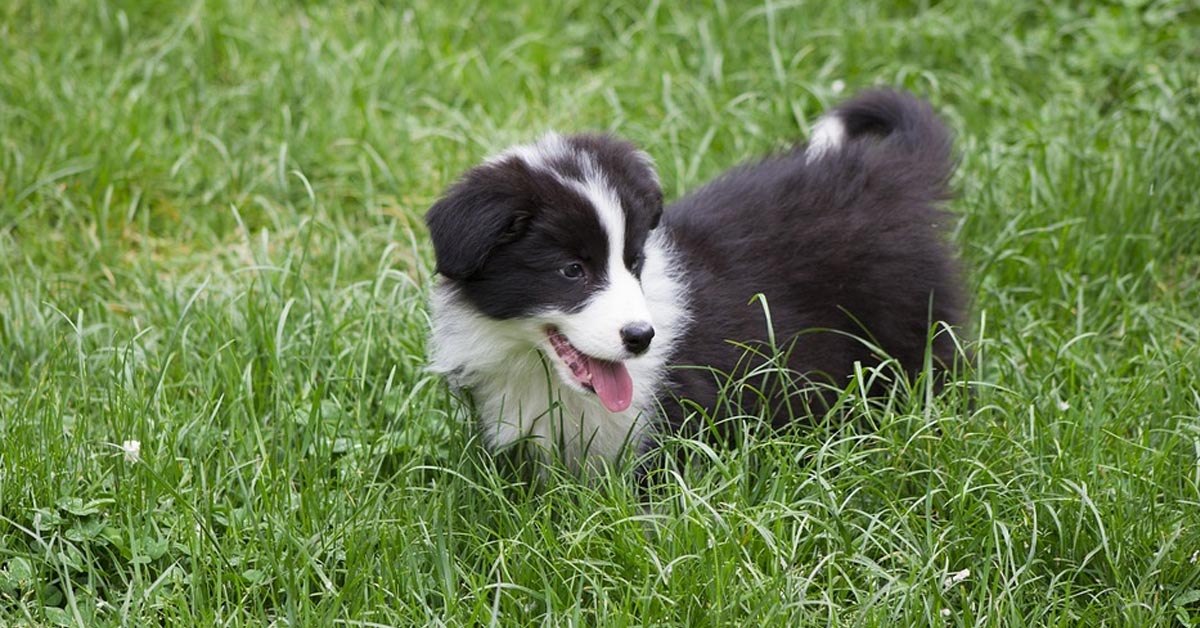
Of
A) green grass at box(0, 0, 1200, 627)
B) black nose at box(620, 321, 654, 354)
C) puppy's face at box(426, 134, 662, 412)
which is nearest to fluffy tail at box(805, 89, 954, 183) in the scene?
green grass at box(0, 0, 1200, 627)

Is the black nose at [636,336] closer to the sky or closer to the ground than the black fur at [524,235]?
closer to the ground

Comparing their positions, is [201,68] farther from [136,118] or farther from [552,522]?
[552,522]

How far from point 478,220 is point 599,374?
0.47 meters

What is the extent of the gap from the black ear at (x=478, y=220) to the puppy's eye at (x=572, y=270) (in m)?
0.13

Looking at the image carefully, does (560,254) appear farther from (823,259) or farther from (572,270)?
(823,259)

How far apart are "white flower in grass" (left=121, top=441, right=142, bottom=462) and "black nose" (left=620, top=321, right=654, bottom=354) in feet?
4.01

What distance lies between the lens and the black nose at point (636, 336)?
340cm

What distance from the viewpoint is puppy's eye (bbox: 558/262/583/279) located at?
3.53 m

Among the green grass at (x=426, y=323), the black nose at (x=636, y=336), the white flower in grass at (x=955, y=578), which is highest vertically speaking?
the black nose at (x=636, y=336)

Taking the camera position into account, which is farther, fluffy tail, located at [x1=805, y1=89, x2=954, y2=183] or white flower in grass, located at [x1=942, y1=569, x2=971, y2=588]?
fluffy tail, located at [x1=805, y1=89, x2=954, y2=183]

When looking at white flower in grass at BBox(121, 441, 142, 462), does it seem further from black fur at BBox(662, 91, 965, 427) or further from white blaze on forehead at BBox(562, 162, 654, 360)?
black fur at BBox(662, 91, 965, 427)

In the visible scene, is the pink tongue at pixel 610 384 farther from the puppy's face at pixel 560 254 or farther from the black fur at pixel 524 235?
the black fur at pixel 524 235

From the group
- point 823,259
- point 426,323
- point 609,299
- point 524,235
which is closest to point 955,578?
point 609,299

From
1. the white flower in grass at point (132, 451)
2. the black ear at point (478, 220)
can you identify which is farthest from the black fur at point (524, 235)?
the white flower in grass at point (132, 451)
